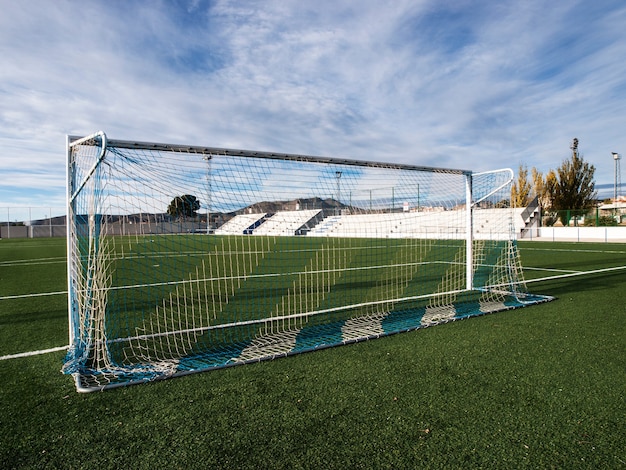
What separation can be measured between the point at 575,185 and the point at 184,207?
35711 mm

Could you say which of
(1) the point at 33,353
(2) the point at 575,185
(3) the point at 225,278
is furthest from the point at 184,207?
(2) the point at 575,185

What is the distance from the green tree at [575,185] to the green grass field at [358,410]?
1315 inches

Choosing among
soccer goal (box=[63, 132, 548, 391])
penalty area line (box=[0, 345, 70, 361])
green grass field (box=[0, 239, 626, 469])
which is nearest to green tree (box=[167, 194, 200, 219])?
soccer goal (box=[63, 132, 548, 391])

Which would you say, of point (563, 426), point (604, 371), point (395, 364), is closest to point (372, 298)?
point (395, 364)

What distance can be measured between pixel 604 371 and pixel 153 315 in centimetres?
536

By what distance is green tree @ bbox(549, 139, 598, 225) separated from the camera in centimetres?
3206

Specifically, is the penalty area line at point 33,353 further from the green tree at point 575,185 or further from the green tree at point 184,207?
the green tree at point 575,185

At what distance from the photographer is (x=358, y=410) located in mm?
2721

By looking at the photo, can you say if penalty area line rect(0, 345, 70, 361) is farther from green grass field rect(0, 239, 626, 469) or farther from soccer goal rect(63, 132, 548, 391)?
soccer goal rect(63, 132, 548, 391)

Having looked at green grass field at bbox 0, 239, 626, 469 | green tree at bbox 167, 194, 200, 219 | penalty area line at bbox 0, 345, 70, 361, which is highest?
green tree at bbox 167, 194, 200, 219

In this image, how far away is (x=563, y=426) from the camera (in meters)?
2.48

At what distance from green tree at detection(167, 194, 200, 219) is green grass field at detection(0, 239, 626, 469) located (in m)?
1.97

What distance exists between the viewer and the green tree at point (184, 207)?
4.89 meters

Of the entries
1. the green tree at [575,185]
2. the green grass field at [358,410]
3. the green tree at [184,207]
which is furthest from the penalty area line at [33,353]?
the green tree at [575,185]
